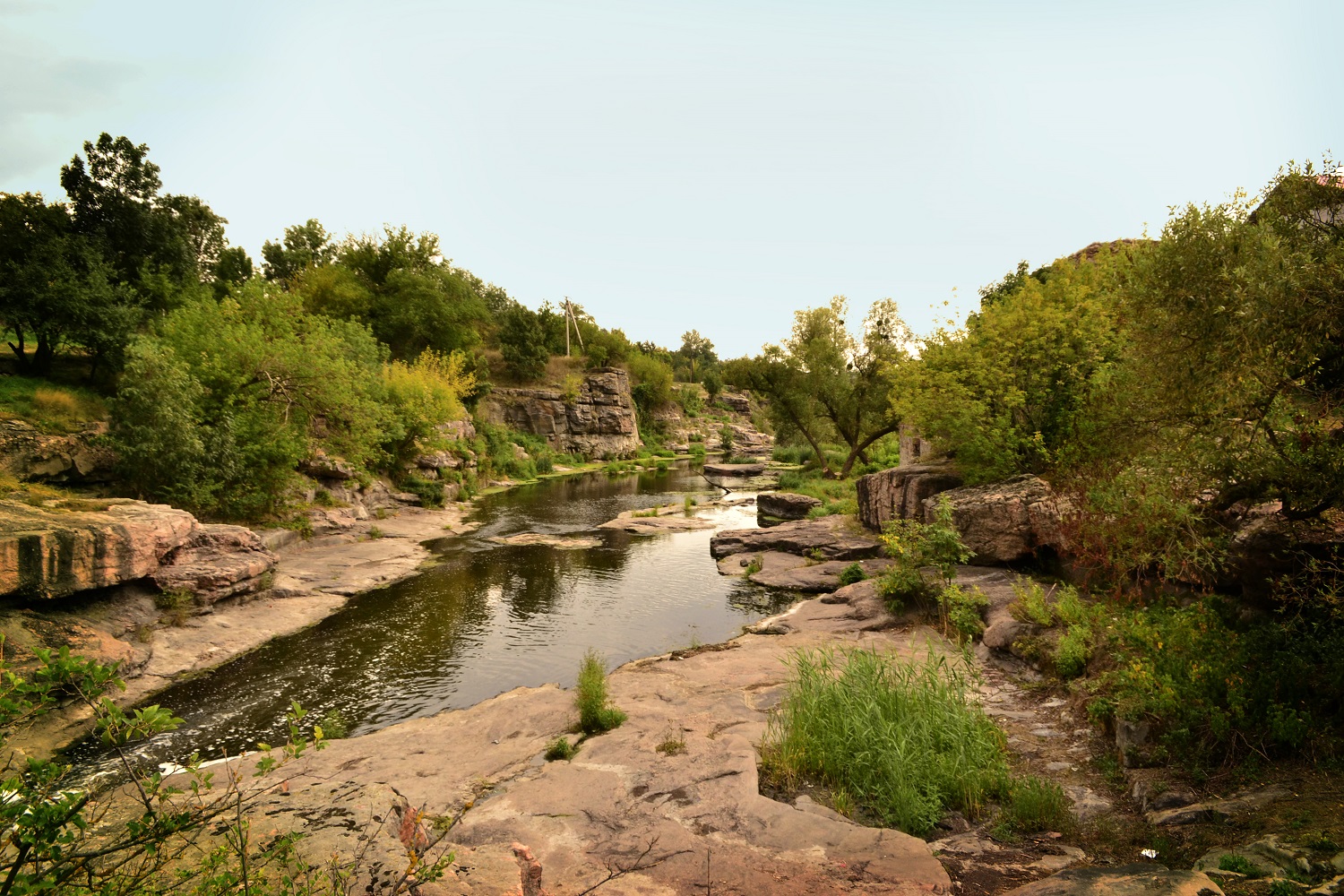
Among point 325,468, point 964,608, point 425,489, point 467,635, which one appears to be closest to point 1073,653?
point 964,608

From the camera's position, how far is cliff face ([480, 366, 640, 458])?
56.8 meters

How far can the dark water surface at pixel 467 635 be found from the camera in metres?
10.4

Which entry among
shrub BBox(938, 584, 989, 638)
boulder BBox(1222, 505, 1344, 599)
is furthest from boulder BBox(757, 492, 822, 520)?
boulder BBox(1222, 505, 1344, 599)

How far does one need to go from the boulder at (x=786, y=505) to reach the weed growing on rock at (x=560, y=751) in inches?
802

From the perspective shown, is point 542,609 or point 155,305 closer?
point 542,609

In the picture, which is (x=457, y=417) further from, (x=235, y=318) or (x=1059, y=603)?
(x=1059, y=603)

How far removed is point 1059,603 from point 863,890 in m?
7.36

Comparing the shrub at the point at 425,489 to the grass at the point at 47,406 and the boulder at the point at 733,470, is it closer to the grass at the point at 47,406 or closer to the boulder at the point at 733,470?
the grass at the point at 47,406

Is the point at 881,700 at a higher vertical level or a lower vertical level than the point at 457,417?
lower

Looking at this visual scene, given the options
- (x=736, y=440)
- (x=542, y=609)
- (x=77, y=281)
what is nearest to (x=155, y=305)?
(x=77, y=281)

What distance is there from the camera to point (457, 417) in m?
39.3

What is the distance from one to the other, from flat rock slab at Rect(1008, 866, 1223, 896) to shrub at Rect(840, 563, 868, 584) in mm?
12158

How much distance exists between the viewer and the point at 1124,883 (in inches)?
169

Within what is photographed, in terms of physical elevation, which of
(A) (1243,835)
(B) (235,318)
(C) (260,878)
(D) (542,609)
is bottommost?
(D) (542,609)
